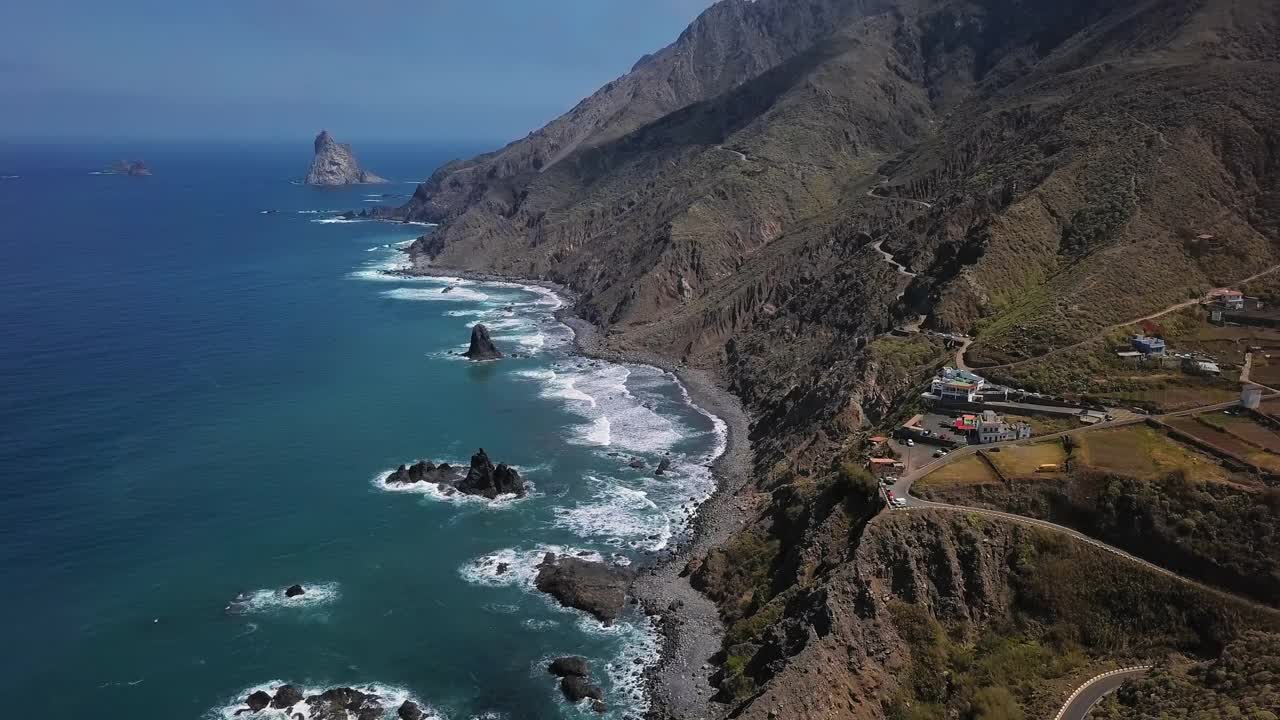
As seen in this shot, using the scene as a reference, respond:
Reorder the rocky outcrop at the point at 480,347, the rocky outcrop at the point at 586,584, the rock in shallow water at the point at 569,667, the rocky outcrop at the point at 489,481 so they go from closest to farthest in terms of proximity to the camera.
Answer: the rock in shallow water at the point at 569,667 → the rocky outcrop at the point at 586,584 → the rocky outcrop at the point at 489,481 → the rocky outcrop at the point at 480,347

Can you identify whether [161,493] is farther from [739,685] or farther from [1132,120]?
[1132,120]

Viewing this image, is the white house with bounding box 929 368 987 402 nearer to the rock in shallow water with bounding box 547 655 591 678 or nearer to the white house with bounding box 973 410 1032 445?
the white house with bounding box 973 410 1032 445

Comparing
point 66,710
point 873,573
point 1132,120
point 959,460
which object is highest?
point 1132,120

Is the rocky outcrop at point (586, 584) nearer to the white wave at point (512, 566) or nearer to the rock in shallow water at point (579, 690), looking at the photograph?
the white wave at point (512, 566)

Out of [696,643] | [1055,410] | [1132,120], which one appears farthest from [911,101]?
[696,643]

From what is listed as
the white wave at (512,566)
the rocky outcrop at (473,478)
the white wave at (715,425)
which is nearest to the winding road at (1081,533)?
A: the white wave at (512,566)

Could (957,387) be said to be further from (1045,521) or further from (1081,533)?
(1081,533)
